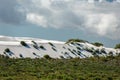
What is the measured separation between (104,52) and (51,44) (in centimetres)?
1731

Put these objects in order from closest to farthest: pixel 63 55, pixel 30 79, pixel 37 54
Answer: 1. pixel 30 79
2. pixel 37 54
3. pixel 63 55

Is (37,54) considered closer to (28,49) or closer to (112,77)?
(28,49)

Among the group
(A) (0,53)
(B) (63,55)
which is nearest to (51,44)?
(B) (63,55)

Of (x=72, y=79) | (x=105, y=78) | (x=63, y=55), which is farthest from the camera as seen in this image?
(x=63, y=55)

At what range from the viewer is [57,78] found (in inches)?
1679

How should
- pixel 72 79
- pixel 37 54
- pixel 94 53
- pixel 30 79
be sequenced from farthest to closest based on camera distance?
pixel 94 53, pixel 37 54, pixel 72 79, pixel 30 79

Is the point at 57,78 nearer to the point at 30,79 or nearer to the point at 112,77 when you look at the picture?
the point at 30,79

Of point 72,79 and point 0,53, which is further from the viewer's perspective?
point 0,53

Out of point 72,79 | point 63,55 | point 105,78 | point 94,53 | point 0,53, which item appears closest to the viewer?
point 72,79

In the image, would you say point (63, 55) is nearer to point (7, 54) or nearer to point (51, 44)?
point (51, 44)

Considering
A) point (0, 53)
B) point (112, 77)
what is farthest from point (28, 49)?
point (112, 77)

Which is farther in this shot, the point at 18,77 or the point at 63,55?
the point at 63,55

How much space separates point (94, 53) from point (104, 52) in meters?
5.35

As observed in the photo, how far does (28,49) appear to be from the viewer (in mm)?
78250
